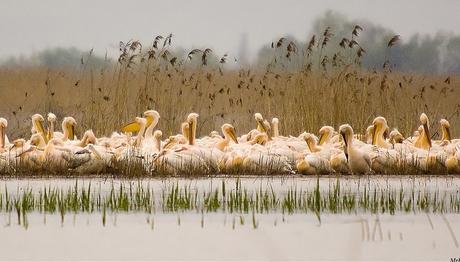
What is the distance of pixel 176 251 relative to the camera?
4.57 meters

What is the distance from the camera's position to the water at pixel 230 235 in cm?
450

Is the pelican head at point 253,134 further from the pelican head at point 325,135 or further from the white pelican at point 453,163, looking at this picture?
the white pelican at point 453,163

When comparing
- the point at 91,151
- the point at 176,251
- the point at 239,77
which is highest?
the point at 239,77

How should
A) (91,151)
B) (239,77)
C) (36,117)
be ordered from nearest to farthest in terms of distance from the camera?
(91,151) → (36,117) → (239,77)

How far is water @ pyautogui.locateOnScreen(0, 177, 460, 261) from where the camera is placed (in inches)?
177

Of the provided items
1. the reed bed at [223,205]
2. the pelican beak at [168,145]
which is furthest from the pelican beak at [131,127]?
the reed bed at [223,205]

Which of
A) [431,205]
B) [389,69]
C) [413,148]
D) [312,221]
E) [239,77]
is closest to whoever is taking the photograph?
[312,221]

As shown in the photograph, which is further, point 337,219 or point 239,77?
point 239,77

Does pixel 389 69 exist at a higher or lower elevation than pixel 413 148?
higher

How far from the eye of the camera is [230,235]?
496 cm

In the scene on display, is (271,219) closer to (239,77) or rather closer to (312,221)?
(312,221)

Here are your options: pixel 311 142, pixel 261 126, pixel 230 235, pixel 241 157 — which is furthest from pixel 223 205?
pixel 261 126

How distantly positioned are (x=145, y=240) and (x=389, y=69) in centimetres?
757

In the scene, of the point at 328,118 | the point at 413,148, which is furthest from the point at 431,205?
the point at 328,118
